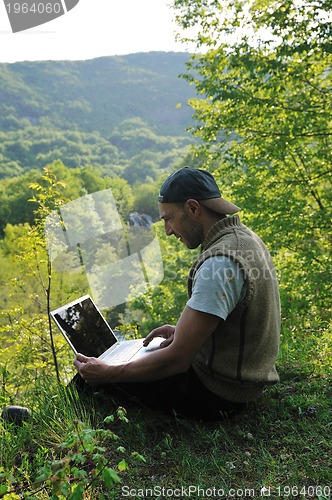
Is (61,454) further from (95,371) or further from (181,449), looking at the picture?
(181,449)

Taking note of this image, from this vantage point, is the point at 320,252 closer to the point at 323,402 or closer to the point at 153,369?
the point at 323,402

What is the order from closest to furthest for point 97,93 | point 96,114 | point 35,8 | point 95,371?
point 95,371, point 35,8, point 96,114, point 97,93

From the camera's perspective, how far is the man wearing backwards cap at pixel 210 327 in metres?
2.32

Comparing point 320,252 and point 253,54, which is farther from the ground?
point 253,54

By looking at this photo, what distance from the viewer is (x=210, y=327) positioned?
7.52 ft

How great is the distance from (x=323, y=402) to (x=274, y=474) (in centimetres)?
85

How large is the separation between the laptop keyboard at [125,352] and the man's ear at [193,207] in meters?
0.95

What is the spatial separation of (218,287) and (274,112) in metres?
6.73

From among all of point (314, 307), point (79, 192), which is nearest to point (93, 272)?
point (79, 192)

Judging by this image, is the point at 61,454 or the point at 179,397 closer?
the point at 61,454

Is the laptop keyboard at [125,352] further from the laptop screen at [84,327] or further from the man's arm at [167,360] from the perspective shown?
the man's arm at [167,360]

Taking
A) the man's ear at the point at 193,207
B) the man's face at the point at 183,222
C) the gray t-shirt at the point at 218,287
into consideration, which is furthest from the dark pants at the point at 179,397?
the man's ear at the point at 193,207

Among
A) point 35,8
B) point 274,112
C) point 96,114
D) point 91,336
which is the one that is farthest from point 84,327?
point 96,114

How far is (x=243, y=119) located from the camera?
865 cm
